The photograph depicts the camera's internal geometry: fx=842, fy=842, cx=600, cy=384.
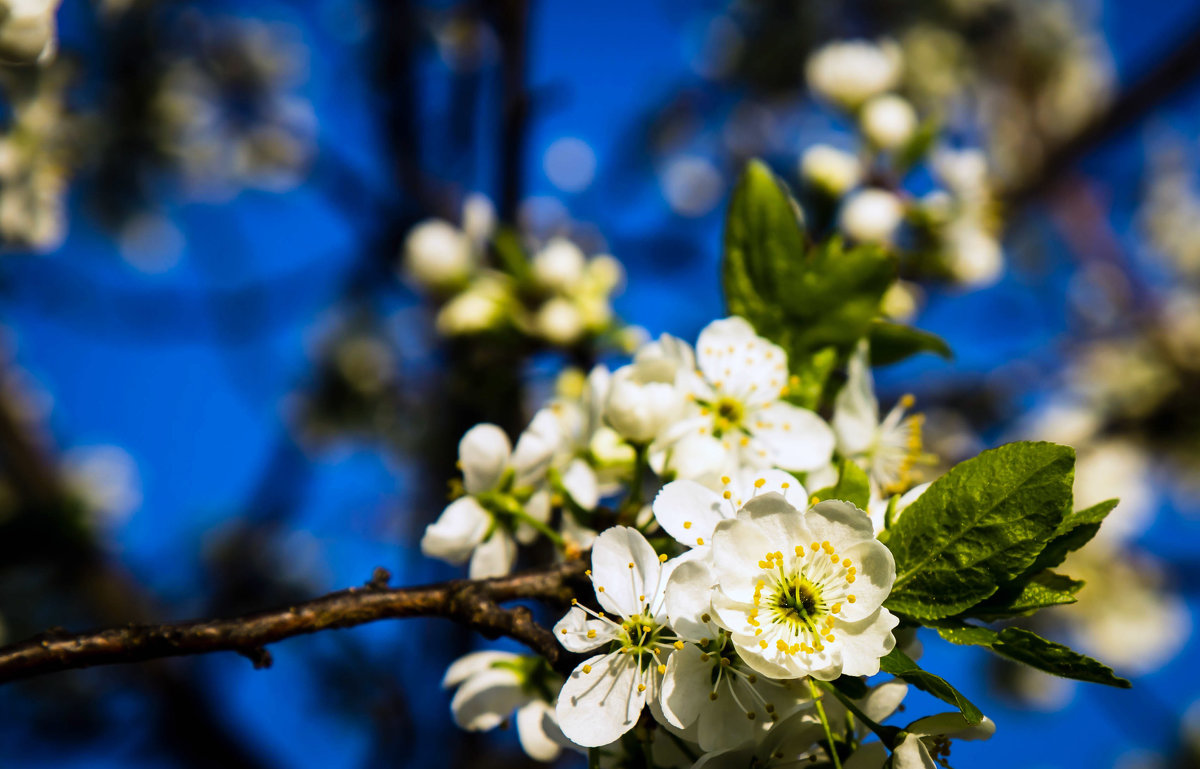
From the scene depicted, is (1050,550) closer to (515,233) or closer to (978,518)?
(978,518)

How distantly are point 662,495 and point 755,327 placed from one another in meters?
0.45

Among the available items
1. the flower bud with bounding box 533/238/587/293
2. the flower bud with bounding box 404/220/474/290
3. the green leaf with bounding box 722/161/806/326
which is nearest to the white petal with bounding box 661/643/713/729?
the green leaf with bounding box 722/161/806/326

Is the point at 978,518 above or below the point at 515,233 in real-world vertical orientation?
below

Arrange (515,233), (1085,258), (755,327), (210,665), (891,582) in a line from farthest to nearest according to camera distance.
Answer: (1085,258)
(210,665)
(515,233)
(755,327)
(891,582)

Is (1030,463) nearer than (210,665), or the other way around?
(1030,463)

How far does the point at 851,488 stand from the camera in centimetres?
108

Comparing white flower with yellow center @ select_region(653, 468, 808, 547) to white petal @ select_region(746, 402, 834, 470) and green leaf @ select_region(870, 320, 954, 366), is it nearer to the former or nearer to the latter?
white petal @ select_region(746, 402, 834, 470)

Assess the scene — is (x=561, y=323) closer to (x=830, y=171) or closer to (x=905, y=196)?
(x=830, y=171)

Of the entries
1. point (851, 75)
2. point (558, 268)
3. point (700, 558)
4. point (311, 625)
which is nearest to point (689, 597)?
point (700, 558)

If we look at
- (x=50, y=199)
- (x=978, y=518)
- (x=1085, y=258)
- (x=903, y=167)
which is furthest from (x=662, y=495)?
(x=1085, y=258)

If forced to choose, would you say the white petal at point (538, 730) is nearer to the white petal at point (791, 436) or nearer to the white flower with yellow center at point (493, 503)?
the white flower with yellow center at point (493, 503)

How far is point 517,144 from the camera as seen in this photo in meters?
2.21

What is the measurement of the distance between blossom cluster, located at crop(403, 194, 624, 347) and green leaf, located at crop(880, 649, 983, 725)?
132 cm

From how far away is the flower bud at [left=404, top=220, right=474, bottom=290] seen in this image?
7.77 ft
